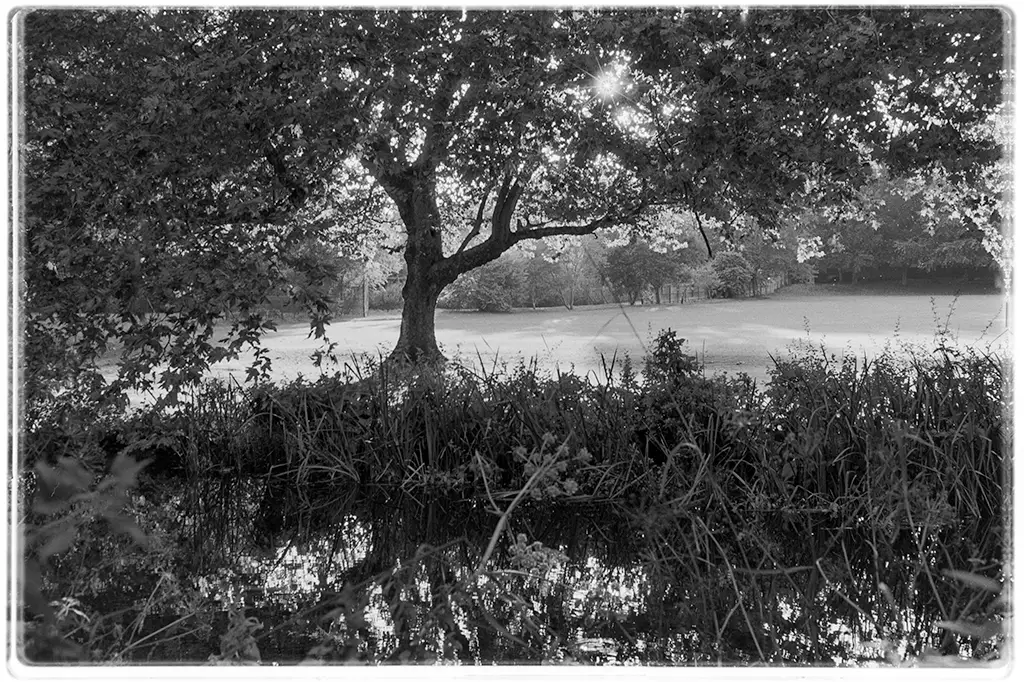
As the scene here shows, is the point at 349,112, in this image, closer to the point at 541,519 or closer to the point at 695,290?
the point at 541,519

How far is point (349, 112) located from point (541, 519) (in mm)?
2154

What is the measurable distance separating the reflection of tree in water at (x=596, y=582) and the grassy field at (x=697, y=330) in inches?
45.7

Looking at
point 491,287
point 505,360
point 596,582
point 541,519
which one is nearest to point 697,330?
point 491,287

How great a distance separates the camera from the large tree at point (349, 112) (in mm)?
3848

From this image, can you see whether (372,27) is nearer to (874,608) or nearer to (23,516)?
(23,516)

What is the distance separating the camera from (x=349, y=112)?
388 cm

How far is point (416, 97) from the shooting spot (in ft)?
13.3

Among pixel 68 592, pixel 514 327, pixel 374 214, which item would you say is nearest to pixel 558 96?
pixel 514 327

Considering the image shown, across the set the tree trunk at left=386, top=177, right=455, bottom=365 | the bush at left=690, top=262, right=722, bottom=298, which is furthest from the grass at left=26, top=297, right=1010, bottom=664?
the bush at left=690, top=262, right=722, bottom=298

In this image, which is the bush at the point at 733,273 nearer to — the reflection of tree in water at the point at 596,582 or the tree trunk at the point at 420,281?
the tree trunk at the point at 420,281

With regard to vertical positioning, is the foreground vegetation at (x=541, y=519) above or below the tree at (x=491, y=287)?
below

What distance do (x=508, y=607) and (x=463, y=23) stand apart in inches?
117

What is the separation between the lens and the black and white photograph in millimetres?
2916

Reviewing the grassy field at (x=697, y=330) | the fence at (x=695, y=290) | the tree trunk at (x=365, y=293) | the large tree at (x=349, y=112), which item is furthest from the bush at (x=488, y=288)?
the large tree at (x=349, y=112)
